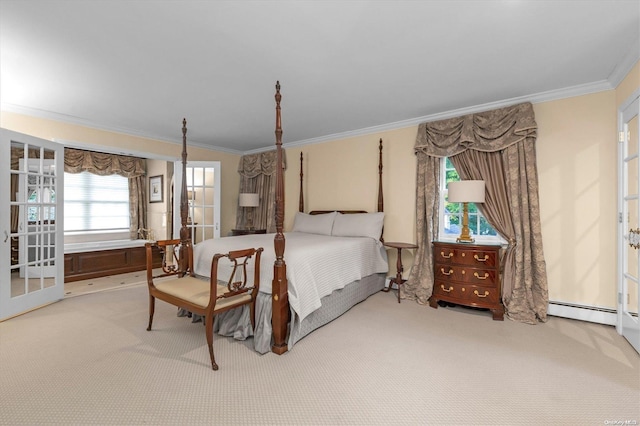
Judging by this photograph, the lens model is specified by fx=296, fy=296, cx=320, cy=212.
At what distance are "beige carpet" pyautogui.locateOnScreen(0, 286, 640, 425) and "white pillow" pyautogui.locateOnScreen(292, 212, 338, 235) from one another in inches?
62.9

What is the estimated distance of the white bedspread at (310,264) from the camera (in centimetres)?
256

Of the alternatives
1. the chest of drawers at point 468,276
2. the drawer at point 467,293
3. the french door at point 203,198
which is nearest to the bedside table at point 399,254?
the chest of drawers at point 468,276

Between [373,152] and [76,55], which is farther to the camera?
[373,152]

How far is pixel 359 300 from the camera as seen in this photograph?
3.63 m

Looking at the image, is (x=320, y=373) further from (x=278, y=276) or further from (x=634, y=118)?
(x=634, y=118)


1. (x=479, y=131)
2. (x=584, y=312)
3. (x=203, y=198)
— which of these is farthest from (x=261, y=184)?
(x=584, y=312)

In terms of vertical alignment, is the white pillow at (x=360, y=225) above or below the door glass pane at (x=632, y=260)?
above

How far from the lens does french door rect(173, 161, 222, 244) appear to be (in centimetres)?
522

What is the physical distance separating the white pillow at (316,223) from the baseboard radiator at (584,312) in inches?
109

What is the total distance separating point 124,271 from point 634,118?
7.05m

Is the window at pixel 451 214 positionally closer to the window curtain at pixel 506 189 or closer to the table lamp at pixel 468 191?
the window curtain at pixel 506 189

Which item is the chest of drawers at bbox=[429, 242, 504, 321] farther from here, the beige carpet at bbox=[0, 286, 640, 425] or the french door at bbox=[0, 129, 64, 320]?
the french door at bbox=[0, 129, 64, 320]

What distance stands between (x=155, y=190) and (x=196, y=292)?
15.2ft

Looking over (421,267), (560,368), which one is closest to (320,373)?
(560,368)
